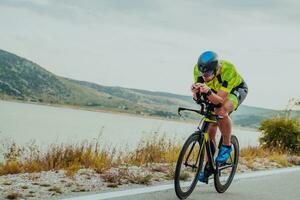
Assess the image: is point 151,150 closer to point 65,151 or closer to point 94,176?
point 65,151

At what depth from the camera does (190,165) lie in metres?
6.14

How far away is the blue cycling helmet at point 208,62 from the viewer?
227 inches

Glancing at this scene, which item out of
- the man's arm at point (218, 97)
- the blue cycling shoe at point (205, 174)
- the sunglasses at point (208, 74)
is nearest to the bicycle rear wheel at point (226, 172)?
the blue cycling shoe at point (205, 174)

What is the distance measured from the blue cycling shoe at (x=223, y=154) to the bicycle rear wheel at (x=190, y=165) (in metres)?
0.56

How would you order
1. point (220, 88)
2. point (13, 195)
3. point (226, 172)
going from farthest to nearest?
point (226, 172)
point (220, 88)
point (13, 195)

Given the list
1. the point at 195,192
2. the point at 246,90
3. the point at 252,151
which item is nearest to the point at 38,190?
the point at 195,192

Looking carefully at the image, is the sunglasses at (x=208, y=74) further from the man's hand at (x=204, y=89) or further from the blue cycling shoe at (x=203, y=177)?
the blue cycling shoe at (x=203, y=177)

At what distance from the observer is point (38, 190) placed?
6.05 m

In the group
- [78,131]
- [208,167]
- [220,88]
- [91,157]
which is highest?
[220,88]

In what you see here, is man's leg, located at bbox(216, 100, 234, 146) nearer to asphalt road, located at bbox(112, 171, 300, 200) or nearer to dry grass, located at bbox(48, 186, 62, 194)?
asphalt road, located at bbox(112, 171, 300, 200)

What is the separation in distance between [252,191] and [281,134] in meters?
7.98

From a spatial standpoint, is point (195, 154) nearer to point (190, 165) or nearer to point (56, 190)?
point (190, 165)

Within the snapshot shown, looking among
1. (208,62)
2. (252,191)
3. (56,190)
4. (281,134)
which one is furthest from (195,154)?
(281,134)

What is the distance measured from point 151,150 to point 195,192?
146 inches
